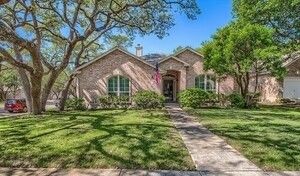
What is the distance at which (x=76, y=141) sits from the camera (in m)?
12.0

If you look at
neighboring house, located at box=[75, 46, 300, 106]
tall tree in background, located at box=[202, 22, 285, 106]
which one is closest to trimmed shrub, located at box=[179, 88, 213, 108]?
tall tree in background, located at box=[202, 22, 285, 106]

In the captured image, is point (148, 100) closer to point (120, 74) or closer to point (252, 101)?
point (120, 74)

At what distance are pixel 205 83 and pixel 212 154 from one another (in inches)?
852

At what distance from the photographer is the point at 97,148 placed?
10.8 m

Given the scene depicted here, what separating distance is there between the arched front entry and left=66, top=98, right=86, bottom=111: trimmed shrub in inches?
339

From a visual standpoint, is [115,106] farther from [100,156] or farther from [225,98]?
[100,156]

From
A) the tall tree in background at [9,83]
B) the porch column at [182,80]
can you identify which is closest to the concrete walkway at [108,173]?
the porch column at [182,80]

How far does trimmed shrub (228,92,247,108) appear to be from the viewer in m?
27.8

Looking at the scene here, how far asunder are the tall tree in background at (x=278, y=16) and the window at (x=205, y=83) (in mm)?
6214

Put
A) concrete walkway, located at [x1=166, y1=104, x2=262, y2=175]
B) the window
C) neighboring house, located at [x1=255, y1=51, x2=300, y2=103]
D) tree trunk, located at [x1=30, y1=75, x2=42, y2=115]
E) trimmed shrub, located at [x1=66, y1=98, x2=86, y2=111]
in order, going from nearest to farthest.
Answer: concrete walkway, located at [x1=166, y1=104, x2=262, y2=175] < tree trunk, located at [x1=30, y1=75, x2=42, y2=115] < trimmed shrub, located at [x1=66, y1=98, x2=86, y2=111] < the window < neighboring house, located at [x1=255, y1=51, x2=300, y2=103]

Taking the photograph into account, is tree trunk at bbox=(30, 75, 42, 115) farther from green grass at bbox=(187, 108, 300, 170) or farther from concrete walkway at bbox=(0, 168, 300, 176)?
concrete walkway at bbox=(0, 168, 300, 176)

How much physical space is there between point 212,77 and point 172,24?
31.2ft

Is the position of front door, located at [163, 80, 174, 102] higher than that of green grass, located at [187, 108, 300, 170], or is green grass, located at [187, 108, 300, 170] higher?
front door, located at [163, 80, 174, 102]

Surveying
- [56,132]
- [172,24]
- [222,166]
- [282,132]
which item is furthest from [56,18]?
[222,166]
